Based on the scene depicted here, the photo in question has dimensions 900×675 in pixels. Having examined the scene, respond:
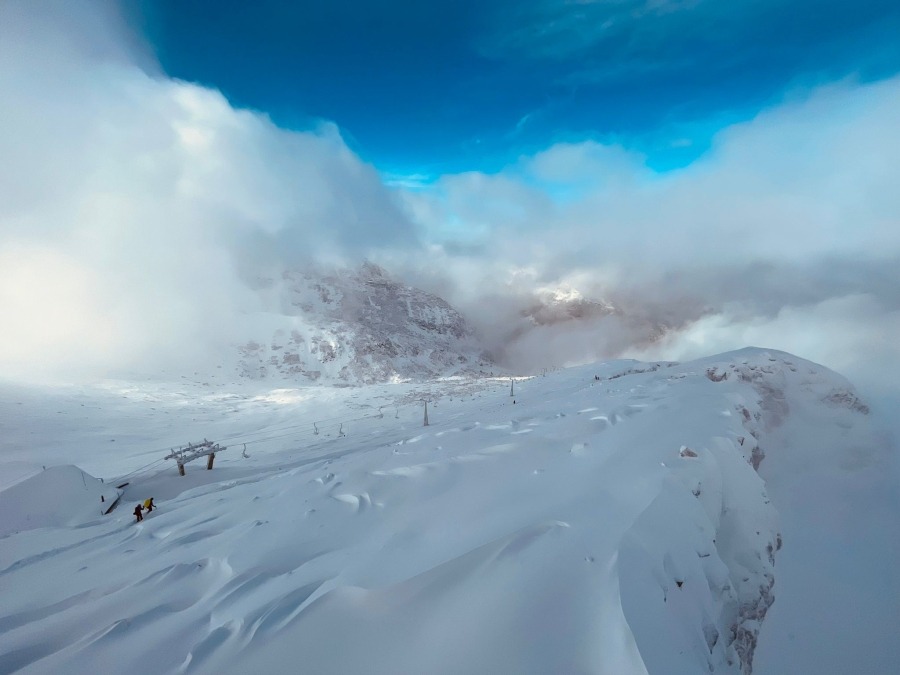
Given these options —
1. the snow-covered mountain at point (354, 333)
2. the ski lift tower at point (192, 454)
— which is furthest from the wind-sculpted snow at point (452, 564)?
the snow-covered mountain at point (354, 333)

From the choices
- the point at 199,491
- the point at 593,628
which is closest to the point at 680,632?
the point at 593,628

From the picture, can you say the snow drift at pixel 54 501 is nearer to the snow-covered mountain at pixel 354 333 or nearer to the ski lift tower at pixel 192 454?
the ski lift tower at pixel 192 454

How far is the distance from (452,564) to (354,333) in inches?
2850

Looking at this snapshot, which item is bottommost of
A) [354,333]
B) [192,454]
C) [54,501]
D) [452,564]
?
[54,501]

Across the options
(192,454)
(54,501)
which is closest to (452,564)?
(54,501)

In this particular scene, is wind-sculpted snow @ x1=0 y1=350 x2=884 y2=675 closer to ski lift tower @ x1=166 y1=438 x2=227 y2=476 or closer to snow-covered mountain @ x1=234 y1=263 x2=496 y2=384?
ski lift tower @ x1=166 y1=438 x2=227 y2=476

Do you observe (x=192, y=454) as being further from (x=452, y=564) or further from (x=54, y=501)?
(x=452, y=564)

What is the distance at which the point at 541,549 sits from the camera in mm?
4875

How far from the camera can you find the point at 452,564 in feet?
15.6

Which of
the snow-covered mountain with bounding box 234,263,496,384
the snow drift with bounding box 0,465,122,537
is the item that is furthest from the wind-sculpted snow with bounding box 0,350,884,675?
the snow-covered mountain with bounding box 234,263,496,384

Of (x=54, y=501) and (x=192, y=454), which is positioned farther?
(x=192, y=454)

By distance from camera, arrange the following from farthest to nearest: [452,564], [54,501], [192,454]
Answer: [192,454], [54,501], [452,564]

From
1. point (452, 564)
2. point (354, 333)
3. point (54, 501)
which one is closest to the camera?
point (452, 564)

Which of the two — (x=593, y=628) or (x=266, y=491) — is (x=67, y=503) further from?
(x=593, y=628)
